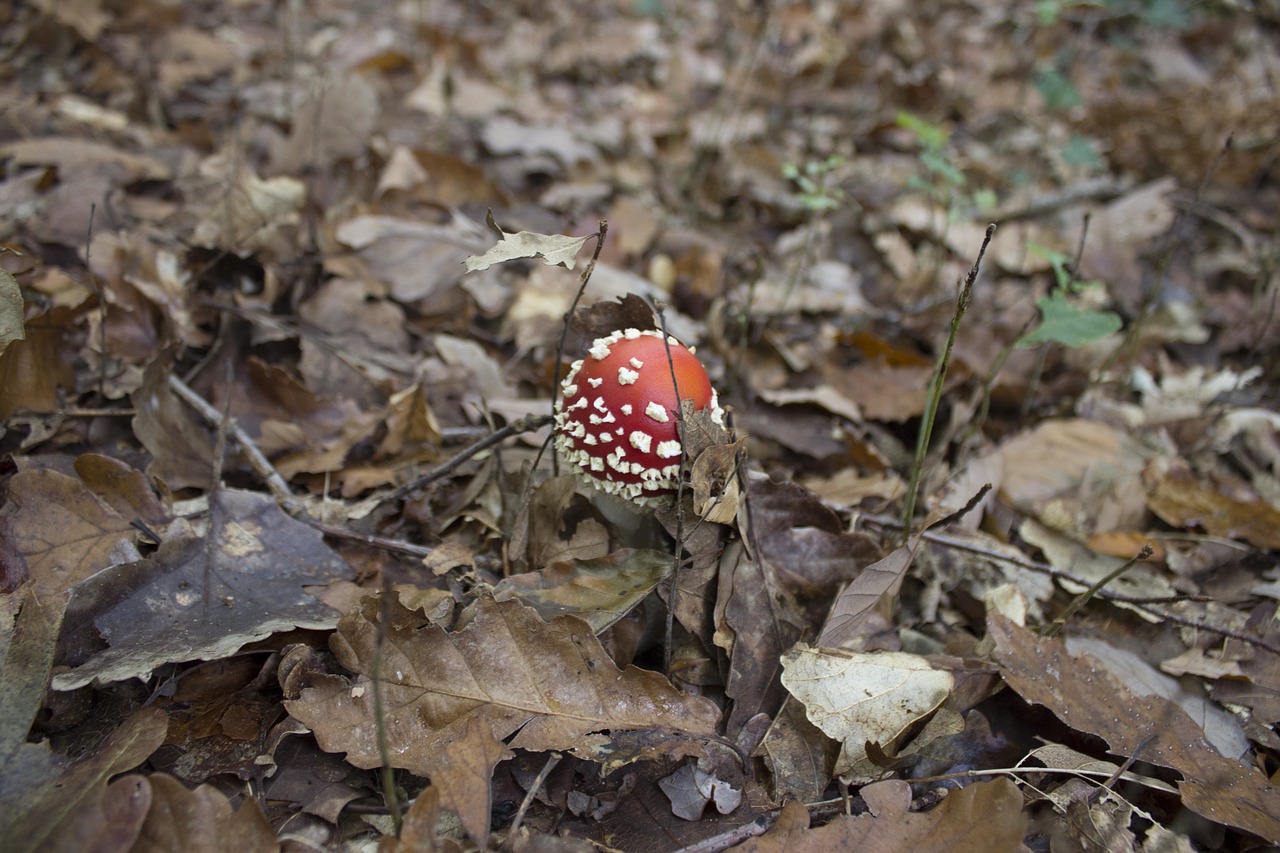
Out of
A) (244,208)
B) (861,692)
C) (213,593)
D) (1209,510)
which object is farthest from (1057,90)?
(213,593)

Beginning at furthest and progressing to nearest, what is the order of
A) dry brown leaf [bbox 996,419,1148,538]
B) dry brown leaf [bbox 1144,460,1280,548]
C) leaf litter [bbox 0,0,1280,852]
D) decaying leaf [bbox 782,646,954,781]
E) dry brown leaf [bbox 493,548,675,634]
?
dry brown leaf [bbox 996,419,1148,538] < dry brown leaf [bbox 1144,460,1280,548] < dry brown leaf [bbox 493,548,675,634] < decaying leaf [bbox 782,646,954,781] < leaf litter [bbox 0,0,1280,852]

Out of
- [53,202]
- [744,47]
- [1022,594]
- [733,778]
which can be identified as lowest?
[733,778]

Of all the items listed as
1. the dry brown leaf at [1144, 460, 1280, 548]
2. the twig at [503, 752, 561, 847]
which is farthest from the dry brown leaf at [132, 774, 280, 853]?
the dry brown leaf at [1144, 460, 1280, 548]

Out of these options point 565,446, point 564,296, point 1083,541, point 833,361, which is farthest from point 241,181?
point 1083,541

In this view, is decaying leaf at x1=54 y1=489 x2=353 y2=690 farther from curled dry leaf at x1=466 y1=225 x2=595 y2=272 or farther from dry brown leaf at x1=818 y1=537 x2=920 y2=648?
dry brown leaf at x1=818 y1=537 x2=920 y2=648

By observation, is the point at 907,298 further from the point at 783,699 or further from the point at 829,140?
the point at 783,699

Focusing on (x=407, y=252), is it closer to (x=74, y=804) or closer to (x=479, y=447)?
(x=479, y=447)
